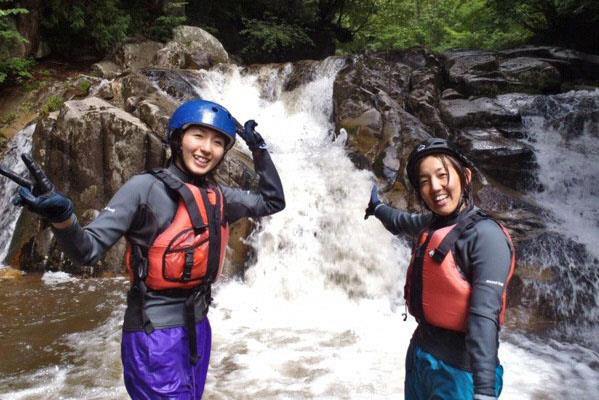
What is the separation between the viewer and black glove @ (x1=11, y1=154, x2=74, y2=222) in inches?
59.6

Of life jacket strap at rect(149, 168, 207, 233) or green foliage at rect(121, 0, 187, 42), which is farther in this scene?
green foliage at rect(121, 0, 187, 42)

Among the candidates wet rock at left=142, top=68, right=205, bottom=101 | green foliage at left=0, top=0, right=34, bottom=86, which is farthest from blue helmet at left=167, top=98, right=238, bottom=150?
green foliage at left=0, top=0, right=34, bottom=86

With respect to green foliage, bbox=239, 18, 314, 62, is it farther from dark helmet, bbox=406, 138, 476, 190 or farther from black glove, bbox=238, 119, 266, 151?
dark helmet, bbox=406, 138, 476, 190

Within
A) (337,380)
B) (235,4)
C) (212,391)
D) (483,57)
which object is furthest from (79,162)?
(235,4)

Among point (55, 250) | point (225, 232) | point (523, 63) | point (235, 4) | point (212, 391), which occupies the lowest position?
point (212, 391)

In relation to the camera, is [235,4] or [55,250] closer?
[55,250]

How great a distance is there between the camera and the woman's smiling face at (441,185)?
205 centimetres

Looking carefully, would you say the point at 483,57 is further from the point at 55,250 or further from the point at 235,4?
the point at 55,250

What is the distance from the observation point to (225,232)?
7.59 feet

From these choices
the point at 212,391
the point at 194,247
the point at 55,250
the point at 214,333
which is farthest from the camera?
the point at 55,250

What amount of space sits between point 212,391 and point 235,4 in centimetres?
1761

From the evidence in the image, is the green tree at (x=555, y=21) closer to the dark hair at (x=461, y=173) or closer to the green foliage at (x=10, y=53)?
the green foliage at (x=10, y=53)

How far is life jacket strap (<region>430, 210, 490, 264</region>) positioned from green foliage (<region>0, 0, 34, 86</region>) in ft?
37.7

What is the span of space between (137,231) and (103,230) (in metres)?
0.22
